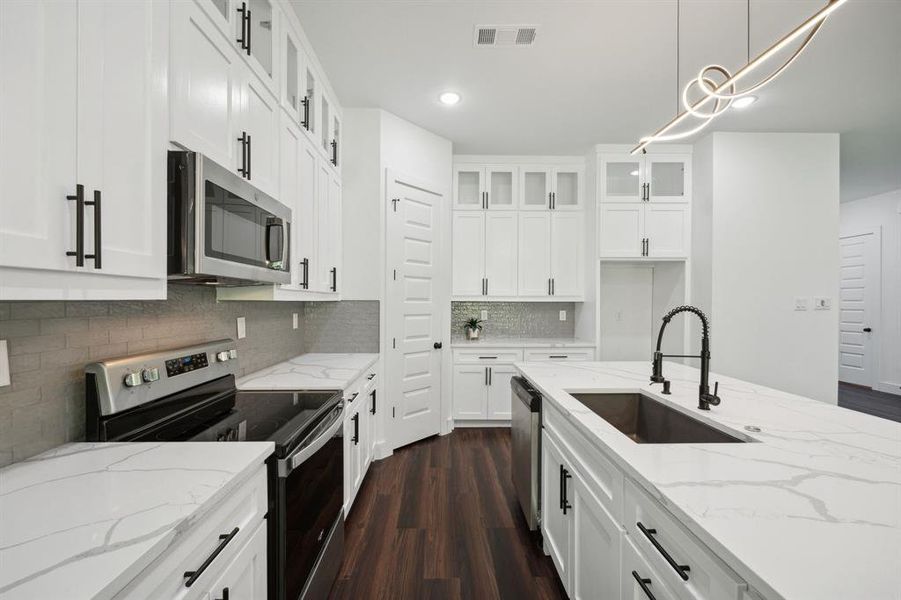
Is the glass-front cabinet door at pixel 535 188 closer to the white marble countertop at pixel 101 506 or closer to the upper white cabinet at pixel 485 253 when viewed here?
the upper white cabinet at pixel 485 253

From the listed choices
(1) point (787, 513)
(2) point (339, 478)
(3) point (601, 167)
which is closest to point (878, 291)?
(3) point (601, 167)

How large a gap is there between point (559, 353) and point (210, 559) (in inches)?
140

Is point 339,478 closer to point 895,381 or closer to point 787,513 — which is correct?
point 787,513

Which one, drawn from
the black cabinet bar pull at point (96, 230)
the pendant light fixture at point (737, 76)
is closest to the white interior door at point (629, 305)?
the pendant light fixture at point (737, 76)

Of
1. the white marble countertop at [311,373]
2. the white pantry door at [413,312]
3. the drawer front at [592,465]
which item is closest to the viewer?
the drawer front at [592,465]

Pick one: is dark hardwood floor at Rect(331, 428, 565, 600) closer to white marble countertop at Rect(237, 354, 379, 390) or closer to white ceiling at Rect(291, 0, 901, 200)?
white marble countertop at Rect(237, 354, 379, 390)

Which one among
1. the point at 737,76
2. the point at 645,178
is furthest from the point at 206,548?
the point at 645,178

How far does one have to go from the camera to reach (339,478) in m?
1.77

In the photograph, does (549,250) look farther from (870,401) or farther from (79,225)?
(870,401)

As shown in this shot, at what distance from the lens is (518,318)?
451 centimetres

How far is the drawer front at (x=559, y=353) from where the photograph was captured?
3957 millimetres

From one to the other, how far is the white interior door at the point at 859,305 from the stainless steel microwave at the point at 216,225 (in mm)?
8051

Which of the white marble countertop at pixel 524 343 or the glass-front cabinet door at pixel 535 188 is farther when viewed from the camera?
the glass-front cabinet door at pixel 535 188

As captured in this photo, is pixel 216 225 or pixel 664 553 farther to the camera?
pixel 216 225
